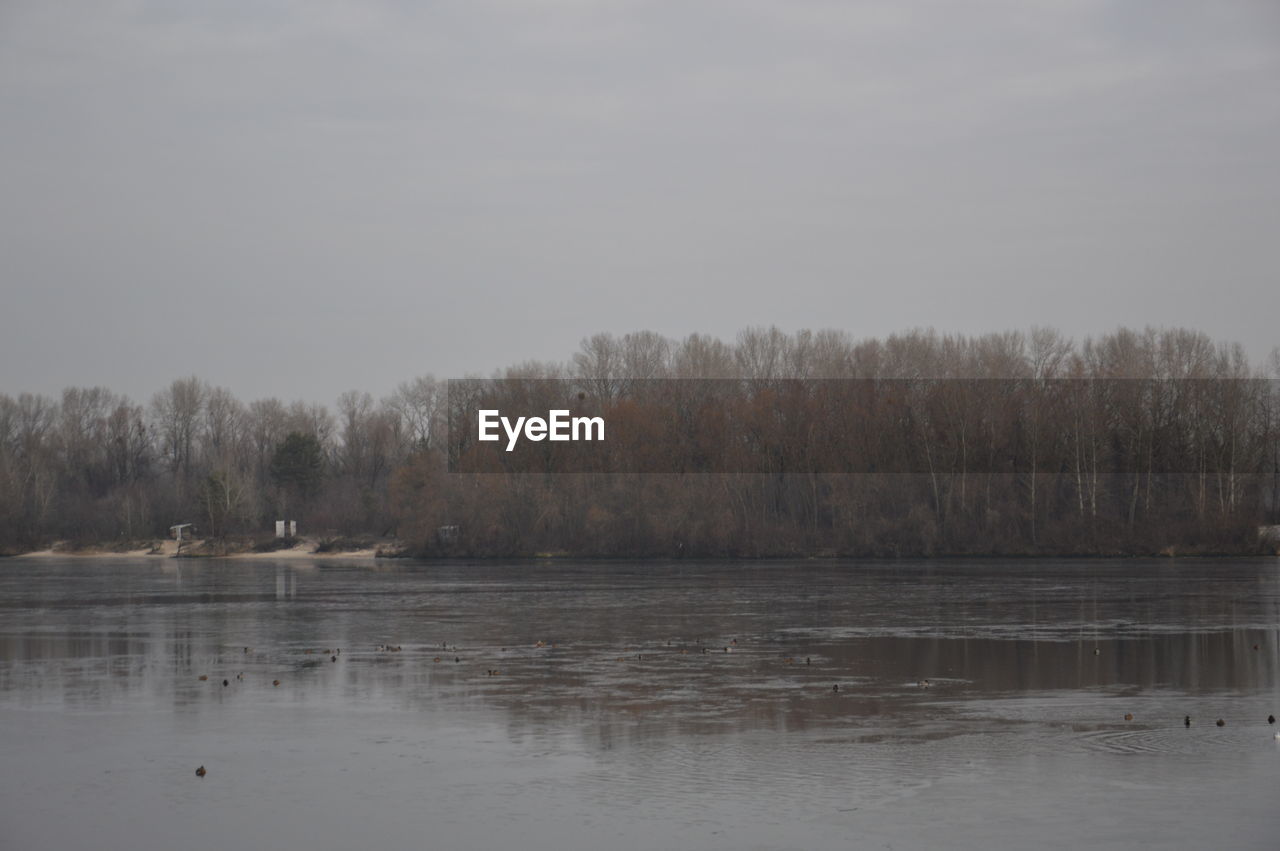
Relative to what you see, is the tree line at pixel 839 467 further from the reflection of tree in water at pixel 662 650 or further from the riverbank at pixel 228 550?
the reflection of tree in water at pixel 662 650

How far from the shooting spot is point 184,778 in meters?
12.0

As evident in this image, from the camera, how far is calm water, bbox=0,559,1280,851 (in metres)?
10.1

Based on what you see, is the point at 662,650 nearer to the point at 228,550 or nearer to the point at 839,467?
the point at 839,467

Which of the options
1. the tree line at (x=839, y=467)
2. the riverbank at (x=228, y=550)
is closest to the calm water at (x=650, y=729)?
the tree line at (x=839, y=467)

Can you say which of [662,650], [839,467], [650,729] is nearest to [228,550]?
[839,467]

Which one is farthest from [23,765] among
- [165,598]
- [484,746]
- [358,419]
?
[358,419]

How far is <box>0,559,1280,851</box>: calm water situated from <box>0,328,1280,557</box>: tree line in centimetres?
3648

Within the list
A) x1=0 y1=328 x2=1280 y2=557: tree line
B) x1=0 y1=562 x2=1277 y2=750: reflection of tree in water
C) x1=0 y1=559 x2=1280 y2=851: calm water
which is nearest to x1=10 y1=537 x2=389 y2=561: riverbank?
x1=0 y1=328 x2=1280 y2=557: tree line

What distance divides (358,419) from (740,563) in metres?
56.6

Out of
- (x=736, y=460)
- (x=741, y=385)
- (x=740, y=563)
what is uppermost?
(x=741, y=385)

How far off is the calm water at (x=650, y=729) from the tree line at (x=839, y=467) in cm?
3648

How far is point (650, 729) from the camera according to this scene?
45.8 ft

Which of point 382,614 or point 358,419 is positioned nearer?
point 382,614

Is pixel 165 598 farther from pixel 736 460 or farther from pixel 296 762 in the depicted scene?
pixel 736 460
